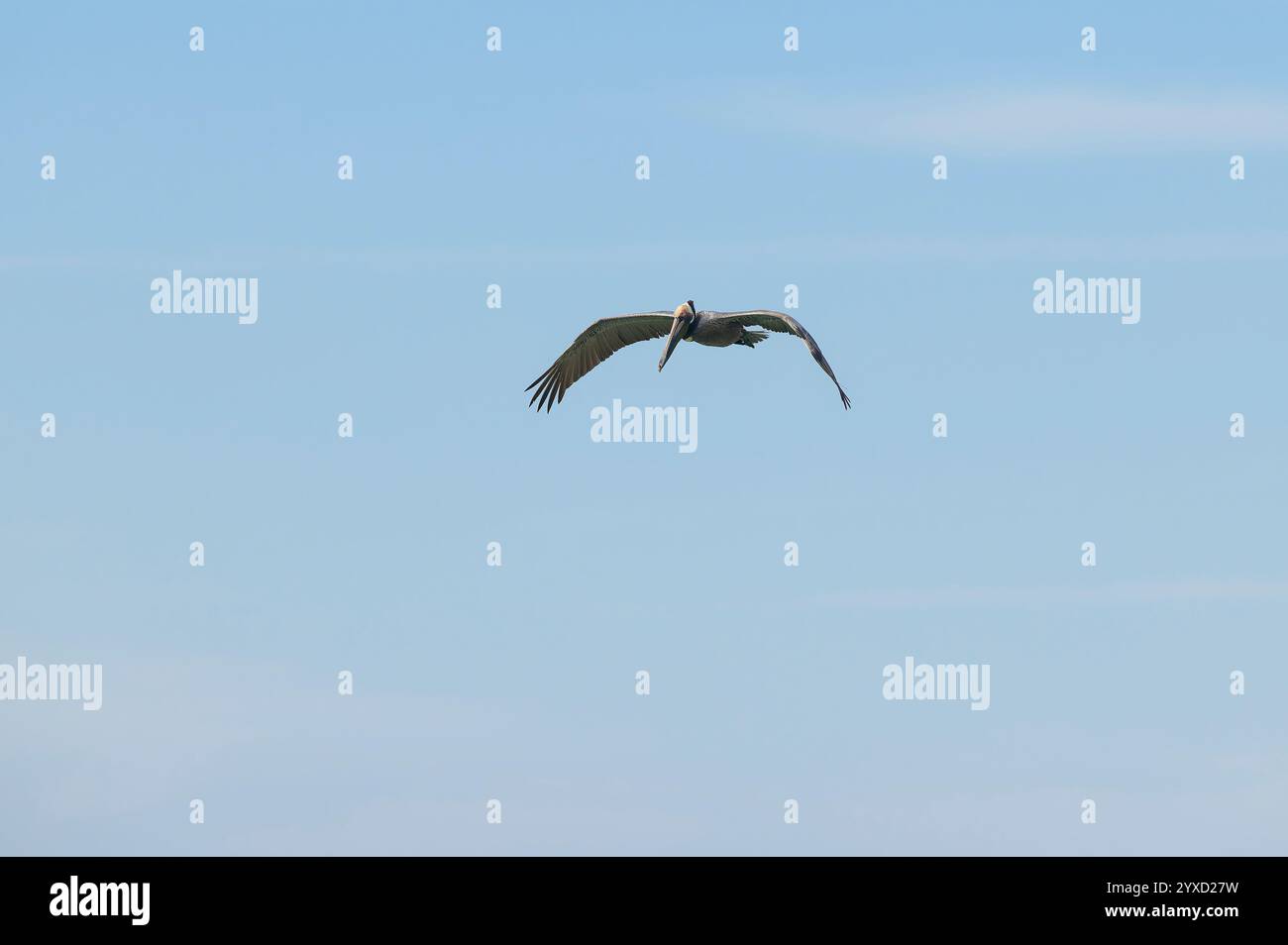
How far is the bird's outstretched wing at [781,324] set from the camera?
49281mm

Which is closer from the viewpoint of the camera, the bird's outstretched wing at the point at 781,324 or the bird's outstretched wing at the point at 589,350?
the bird's outstretched wing at the point at 781,324

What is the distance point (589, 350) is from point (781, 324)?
5962mm

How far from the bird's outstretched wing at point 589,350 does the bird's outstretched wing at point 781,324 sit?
274 centimetres

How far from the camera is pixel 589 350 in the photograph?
55.2 m

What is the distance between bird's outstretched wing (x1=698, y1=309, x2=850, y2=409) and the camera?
49281 millimetres

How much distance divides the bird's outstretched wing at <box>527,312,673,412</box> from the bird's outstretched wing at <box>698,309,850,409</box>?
274 centimetres

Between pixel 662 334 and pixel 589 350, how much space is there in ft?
5.90

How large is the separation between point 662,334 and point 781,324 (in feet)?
14.6

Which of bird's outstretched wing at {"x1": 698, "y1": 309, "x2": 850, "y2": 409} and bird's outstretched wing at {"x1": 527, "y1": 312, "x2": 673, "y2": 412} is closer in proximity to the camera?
bird's outstretched wing at {"x1": 698, "y1": 309, "x2": 850, "y2": 409}

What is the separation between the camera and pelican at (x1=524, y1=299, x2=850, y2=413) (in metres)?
50.8

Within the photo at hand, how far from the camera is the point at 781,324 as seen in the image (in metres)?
50.9
